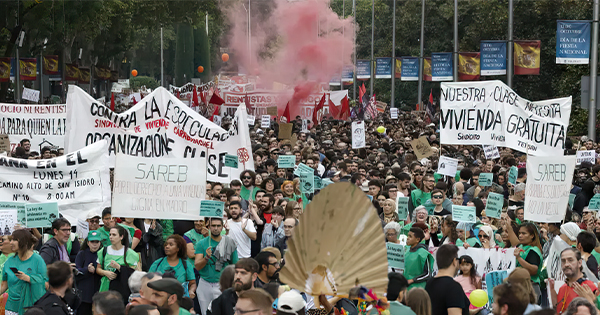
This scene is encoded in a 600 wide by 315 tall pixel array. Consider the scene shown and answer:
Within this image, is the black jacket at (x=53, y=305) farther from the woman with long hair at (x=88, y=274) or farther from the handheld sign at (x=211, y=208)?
the handheld sign at (x=211, y=208)

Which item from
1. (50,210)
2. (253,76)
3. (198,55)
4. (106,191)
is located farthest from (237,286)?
(198,55)

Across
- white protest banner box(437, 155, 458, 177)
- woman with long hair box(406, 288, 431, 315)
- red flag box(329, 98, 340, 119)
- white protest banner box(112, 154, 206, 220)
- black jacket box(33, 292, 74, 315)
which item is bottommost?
red flag box(329, 98, 340, 119)

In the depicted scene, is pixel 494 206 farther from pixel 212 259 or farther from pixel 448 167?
pixel 448 167

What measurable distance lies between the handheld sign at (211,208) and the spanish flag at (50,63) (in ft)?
129

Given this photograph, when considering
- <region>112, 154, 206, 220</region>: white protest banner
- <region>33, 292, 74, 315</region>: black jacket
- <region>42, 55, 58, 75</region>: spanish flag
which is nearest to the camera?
<region>33, 292, 74, 315</region>: black jacket

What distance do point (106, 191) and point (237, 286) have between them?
15.1 ft

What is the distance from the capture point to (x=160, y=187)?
10.2 metres

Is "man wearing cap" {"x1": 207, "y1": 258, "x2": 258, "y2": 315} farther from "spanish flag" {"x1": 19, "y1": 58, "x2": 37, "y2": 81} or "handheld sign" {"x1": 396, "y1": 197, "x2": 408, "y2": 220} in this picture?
"spanish flag" {"x1": 19, "y1": 58, "x2": 37, "y2": 81}

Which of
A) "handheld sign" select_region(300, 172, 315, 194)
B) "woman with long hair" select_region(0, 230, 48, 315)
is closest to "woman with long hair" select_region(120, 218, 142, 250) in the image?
"woman with long hair" select_region(0, 230, 48, 315)

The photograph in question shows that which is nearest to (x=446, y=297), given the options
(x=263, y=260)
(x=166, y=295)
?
(x=263, y=260)

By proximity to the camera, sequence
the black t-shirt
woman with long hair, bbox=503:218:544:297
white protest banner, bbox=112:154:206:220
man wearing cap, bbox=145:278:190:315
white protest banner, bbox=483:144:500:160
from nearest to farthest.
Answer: man wearing cap, bbox=145:278:190:315 → the black t-shirt → woman with long hair, bbox=503:218:544:297 → white protest banner, bbox=112:154:206:220 → white protest banner, bbox=483:144:500:160

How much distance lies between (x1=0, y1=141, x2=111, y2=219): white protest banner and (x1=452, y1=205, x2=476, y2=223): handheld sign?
421 cm

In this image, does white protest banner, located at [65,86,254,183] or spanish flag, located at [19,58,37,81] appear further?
spanish flag, located at [19,58,37,81]

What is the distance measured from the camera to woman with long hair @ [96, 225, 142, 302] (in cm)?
891
